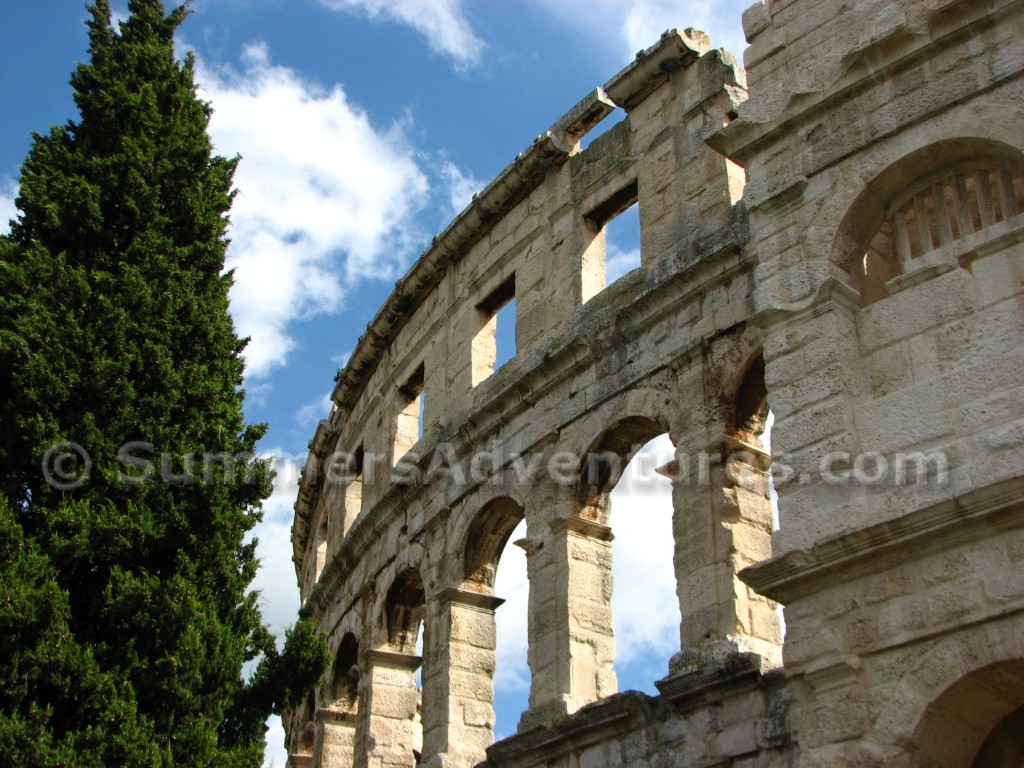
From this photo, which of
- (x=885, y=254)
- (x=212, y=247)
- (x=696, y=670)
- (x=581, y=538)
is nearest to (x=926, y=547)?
(x=885, y=254)

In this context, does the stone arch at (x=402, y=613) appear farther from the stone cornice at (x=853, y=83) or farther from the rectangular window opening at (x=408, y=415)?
the stone cornice at (x=853, y=83)

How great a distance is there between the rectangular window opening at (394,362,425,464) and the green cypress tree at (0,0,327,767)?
4572 mm

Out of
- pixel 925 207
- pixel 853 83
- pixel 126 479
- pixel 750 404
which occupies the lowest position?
pixel 126 479

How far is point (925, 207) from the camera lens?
6.78 metres

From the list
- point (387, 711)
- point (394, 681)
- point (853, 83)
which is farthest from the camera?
point (394, 681)

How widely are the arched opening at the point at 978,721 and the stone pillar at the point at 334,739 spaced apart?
29.5ft

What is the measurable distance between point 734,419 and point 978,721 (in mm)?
4270

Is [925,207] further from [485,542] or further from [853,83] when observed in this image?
[485,542]

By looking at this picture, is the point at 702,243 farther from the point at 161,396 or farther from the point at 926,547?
the point at 926,547

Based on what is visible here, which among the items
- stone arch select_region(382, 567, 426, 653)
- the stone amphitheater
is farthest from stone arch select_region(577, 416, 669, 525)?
stone arch select_region(382, 567, 426, 653)

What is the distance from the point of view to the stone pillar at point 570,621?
10016mm

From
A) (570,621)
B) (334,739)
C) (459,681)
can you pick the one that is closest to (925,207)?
(570,621)

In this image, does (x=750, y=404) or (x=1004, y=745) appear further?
(x=750, y=404)

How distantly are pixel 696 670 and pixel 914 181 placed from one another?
360 cm
